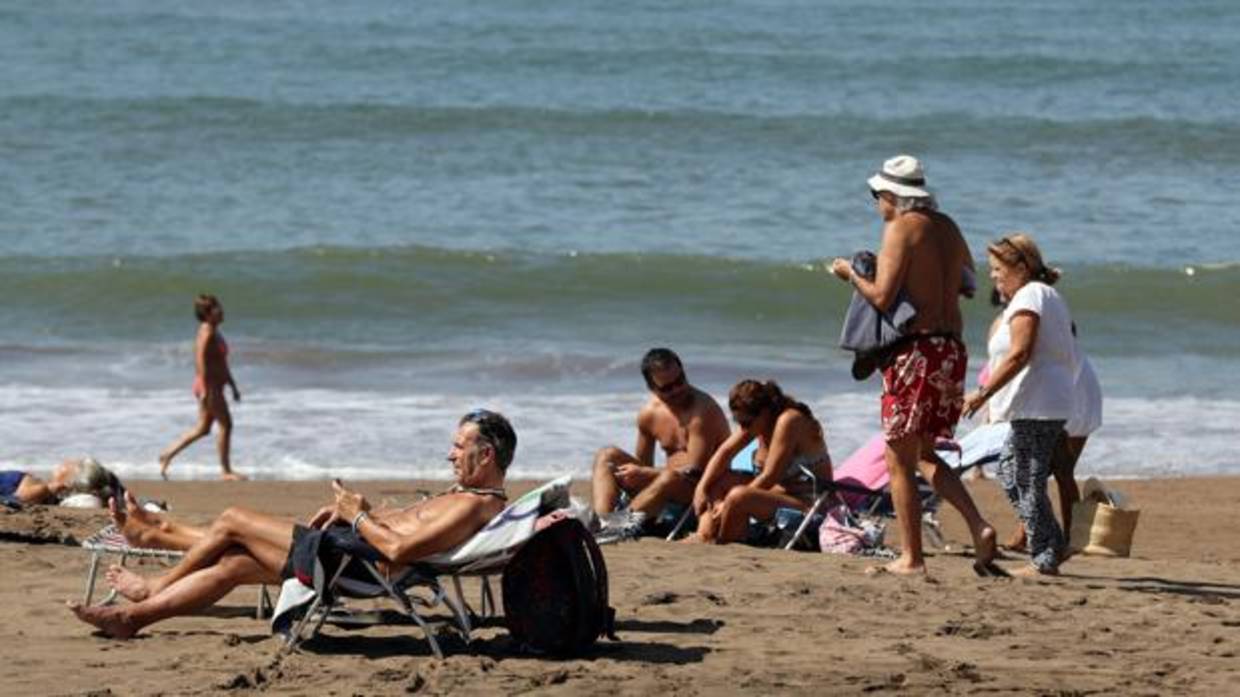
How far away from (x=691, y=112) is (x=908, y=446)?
25.1m

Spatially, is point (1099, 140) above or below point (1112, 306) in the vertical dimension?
above

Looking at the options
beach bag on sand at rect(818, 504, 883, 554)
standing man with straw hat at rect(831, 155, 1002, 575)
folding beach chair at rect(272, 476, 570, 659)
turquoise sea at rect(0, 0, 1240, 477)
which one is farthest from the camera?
turquoise sea at rect(0, 0, 1240, 477)

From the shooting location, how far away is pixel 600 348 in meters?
19.1

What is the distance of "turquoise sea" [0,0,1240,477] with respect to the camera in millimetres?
16203

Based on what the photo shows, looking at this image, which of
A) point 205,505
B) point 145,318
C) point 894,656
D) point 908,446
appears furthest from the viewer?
point 145,318

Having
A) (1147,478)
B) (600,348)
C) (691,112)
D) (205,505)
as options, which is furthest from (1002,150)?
(205,505)

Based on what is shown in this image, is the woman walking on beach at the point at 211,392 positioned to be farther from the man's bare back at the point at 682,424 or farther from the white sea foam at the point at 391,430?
the man's bare back at the point at 682,424

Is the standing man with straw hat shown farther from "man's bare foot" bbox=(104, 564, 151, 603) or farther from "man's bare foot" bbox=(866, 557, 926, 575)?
"man's bare foot" bbox=(104, 564, 151, 603)

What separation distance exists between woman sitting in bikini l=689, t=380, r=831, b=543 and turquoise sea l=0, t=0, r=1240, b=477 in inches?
161

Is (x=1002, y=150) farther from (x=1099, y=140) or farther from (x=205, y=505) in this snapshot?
(x=205, y=505)

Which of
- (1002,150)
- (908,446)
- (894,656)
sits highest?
(1002,150)

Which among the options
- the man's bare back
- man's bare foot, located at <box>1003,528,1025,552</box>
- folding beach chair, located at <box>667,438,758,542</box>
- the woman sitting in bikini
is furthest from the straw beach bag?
the man's bare back

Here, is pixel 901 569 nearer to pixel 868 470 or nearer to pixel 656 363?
pixel 868 470

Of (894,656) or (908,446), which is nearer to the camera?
(894,656)
